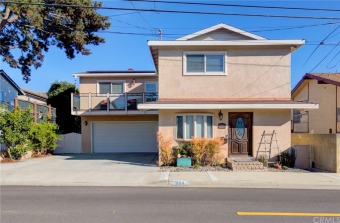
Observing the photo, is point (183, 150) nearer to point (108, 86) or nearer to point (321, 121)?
point (108, 86)

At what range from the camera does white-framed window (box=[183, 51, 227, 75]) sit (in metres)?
12.9

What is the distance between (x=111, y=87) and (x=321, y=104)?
553 inches

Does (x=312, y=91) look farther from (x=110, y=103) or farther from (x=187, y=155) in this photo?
(x=110, y=103)

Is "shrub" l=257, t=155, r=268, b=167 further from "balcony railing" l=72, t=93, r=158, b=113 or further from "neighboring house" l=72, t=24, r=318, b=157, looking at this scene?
"balcony railing" l=72, t=93, r=158, b=113

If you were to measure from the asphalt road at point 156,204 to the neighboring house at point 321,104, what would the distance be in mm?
8892

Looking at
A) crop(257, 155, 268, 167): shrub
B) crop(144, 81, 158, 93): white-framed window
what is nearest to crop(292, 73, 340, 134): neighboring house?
crop(257, 155, 268, 167): shrub

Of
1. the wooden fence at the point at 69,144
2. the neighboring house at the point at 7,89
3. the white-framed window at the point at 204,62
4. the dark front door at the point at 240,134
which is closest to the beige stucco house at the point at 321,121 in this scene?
the dark front door at the point at 240,134

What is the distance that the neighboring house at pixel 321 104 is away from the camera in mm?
15281

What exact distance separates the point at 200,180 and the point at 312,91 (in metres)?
12.7

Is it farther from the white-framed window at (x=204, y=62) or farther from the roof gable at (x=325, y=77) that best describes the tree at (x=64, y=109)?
the roof gable at (x=325, y=77)

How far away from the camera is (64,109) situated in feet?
79.7

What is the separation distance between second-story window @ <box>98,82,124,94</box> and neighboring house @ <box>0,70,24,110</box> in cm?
756

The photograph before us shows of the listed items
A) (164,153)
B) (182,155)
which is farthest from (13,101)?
(182,155)

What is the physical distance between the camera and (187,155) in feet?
40.5
